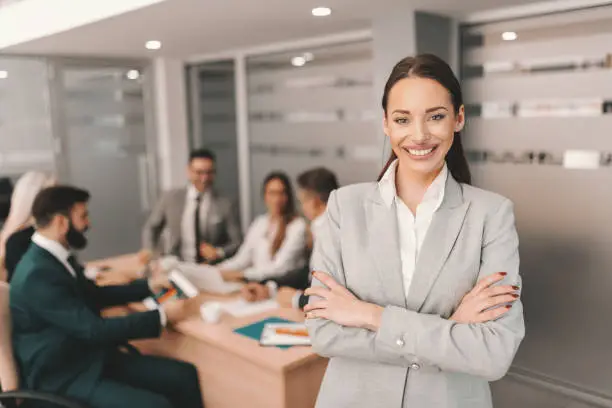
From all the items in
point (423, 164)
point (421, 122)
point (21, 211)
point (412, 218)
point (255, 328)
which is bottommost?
point (255, 328)

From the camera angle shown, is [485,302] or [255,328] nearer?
[485,302]

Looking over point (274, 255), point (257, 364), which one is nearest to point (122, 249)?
point (274, 255)

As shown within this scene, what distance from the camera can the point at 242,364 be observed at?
2.51 meters

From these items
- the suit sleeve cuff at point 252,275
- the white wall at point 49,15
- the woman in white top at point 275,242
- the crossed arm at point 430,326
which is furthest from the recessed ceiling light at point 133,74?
the crossed arm at point 430,326

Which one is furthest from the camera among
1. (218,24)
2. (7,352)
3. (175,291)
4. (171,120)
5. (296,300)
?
(171,120)

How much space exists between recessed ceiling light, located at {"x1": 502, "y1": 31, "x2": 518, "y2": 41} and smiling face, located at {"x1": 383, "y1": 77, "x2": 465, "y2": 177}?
6.33ft

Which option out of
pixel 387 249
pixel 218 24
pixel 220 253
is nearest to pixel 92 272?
pixel 220 253

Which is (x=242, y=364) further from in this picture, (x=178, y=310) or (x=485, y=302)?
(x=485, y=302)

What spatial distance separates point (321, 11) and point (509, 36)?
1.02 metres

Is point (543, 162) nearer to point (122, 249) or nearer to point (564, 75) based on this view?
Answer: point (564, 75)

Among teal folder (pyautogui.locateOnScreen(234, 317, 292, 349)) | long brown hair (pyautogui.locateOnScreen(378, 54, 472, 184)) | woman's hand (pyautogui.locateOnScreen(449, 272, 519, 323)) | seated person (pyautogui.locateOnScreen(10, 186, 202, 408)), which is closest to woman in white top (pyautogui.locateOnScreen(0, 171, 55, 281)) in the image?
seated person (pyautogui.locateOnScreen(10, 186, 202, 408))

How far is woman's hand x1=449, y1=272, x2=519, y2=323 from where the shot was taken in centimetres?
138

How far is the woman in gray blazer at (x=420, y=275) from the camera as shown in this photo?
1.37m

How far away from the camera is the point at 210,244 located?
4.45m
